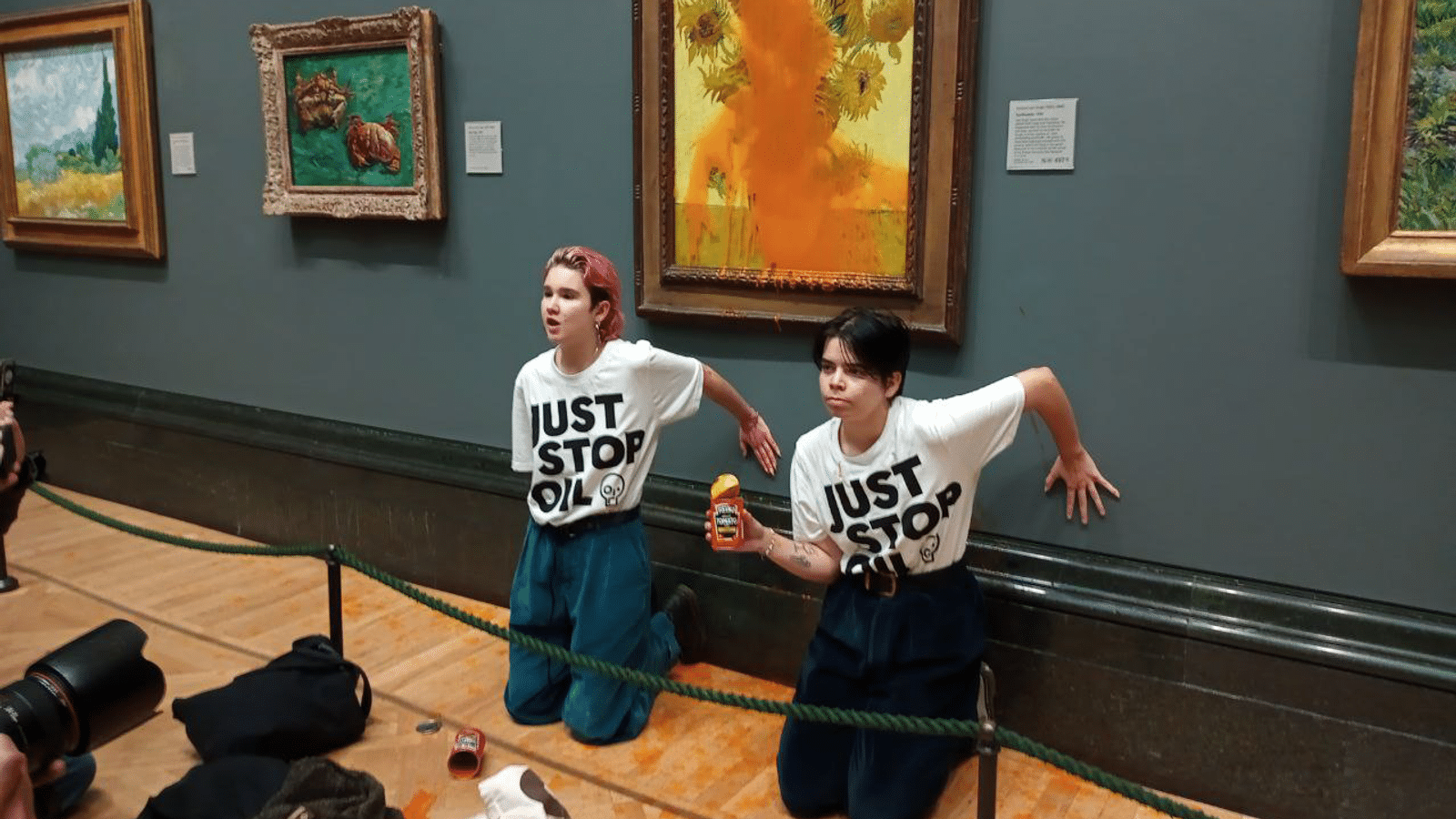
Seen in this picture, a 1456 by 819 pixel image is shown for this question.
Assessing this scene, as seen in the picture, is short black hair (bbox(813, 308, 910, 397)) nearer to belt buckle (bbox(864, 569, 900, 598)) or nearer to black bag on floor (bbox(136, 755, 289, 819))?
belt buckle (bbox(864, 569, 900, 598))

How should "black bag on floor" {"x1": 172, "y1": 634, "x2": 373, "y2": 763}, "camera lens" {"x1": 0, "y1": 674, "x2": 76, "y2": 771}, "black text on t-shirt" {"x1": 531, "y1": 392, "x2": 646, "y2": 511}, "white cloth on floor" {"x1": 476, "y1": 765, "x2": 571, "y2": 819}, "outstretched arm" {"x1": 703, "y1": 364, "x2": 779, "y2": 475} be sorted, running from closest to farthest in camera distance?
"camera lens" {"x1": 0, "y1": 674, "x2": 76, "y2": 771}
"white cloth on floor" {"x1": 476, "y1": 765, "x2": 571, "y2": 819}
"black bag on floor" {"x1": 172, "y1": 634, "x2": 373, "y2": 763}
"black text on t-shirt" {"x1": 531, "y1": 392, "x2": 646, "y2": 511}
"outstretched arm" {"x1": 703, "y1": 364, "x2": 779, "y2": 475}

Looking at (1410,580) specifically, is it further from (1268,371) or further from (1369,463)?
(1268,371)

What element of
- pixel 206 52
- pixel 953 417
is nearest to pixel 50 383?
pixel 206 52

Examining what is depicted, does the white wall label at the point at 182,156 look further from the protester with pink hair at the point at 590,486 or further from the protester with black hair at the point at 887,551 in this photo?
the protester with black hair at the point at 887,551

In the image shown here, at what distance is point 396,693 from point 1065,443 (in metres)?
2.29


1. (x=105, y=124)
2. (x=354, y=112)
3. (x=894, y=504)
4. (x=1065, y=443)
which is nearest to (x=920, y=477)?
(x=894, y=504)

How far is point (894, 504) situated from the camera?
2.97 meters

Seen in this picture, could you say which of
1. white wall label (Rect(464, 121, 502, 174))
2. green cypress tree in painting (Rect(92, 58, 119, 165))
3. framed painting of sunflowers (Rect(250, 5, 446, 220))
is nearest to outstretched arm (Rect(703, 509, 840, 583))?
white wall label (Rect(464, 121, 502, 174))

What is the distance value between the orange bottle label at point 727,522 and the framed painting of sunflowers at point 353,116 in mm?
2212

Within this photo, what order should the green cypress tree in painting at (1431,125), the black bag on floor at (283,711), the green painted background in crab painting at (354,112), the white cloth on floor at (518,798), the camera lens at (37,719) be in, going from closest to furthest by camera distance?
the green cypress tree in painting at (1431,125), the camera lens at (37,719), the white cloth on floor at (518,798), the black bag on floor at (283,711), the green painted background in crab painting at (354,112)

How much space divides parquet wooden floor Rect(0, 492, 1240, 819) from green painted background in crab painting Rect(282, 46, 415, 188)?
1687 millimetres

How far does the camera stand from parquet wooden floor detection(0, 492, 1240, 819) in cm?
311

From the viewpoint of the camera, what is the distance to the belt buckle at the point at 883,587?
9.95ft

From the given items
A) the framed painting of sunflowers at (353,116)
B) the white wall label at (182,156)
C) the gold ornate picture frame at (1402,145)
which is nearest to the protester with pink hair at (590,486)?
the framed painting of sunflowers at (353,116)
